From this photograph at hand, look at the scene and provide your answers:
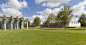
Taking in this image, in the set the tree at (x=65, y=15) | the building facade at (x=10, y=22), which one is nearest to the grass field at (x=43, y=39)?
the tree at (x=65, y=15)

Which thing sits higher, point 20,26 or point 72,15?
point 72,15

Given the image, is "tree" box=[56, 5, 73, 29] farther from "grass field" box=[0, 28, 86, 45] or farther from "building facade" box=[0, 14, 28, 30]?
"building facade" box=[0, 14, 28, 30]

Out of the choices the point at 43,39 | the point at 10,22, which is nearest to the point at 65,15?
the point at 43,39

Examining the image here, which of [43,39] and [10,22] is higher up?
[10,22]

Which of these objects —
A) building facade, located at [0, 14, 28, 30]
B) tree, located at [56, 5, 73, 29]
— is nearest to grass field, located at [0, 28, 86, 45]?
tree, located at [56, 5, 73, 29]

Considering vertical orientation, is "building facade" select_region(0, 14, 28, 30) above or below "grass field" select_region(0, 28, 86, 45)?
above

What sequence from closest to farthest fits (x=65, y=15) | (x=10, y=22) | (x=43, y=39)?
1. (x=43, y=39)
2. (x=65, y=15)
3. (x=10, y=22)

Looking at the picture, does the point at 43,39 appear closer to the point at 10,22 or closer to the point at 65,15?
the point at 65,15

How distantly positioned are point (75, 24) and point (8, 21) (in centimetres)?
6890

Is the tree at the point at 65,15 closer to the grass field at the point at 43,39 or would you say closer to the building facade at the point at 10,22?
the grass field at the point at 43,39

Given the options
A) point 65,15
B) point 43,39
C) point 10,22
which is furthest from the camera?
point 10,22

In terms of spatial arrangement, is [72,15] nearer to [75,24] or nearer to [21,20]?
[21,20]

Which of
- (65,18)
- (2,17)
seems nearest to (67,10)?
(65,18)

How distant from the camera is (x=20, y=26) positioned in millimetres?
35500
